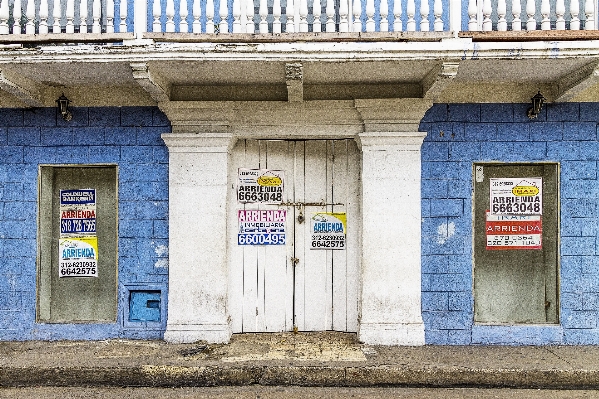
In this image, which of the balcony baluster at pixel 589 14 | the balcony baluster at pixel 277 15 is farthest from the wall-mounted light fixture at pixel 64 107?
the balcony baluster at pixel 589 14

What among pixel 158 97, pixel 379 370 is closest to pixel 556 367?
pixel 379 370

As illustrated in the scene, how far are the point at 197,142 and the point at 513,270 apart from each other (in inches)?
177

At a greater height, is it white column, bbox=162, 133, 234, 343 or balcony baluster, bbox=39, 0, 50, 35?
balcony baluster, bbox=39, 0, 50, 35

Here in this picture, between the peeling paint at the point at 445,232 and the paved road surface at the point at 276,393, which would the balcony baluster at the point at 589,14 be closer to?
the peeling paint at the point at 445,232

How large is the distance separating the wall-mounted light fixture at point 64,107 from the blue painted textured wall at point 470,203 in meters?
4.62

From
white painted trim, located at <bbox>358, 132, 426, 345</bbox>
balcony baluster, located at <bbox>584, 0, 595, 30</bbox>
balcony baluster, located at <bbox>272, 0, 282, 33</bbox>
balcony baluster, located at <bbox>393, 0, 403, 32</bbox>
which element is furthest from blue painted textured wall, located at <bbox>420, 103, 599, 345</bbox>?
balcony baluster, located at <bbox>272, 0, 282, 33</bbox>

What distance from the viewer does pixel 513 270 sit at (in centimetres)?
714

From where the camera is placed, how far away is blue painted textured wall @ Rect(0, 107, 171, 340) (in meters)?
7.06

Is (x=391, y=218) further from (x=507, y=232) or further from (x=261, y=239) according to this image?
(x=261, y=239)

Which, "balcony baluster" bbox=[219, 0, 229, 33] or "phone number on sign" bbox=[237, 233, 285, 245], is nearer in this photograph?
"balcony baluster" bbox=[219, 0, 229, 33]

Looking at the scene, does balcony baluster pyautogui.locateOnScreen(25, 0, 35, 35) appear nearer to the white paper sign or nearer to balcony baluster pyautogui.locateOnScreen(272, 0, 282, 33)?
balcony baluster pyautogui.locateOnScreen(272, 0, 282, 33)

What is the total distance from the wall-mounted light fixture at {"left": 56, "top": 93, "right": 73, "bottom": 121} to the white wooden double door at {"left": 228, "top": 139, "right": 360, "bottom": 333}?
2208mm

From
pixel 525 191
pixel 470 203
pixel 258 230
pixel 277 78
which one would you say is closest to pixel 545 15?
pixel 525 191

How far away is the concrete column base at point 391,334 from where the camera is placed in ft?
22.4
